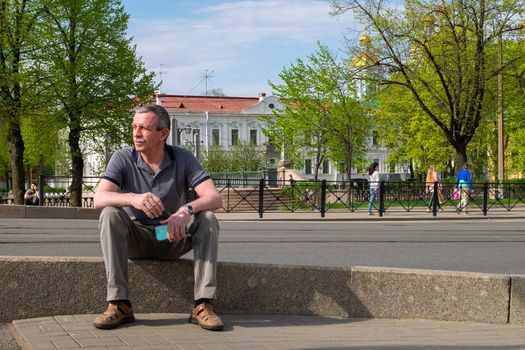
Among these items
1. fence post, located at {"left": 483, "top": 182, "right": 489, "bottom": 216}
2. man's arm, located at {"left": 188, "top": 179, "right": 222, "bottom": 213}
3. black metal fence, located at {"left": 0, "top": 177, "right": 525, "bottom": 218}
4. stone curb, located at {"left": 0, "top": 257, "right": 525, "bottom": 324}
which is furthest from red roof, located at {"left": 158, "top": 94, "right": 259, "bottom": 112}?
man's arm, located at {"left": 188, "top": 179, "right": 222, "bottom": 213}

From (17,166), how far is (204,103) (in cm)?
7089

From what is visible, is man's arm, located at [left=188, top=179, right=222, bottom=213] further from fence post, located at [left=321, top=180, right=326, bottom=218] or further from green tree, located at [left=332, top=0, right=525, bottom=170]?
green tree, located at [left=332, top=0, right=525, bottom=170]

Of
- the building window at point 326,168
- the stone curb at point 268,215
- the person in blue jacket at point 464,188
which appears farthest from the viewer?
the building window at point 326,168

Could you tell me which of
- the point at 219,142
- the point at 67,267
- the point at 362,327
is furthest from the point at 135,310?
the point at 219,142

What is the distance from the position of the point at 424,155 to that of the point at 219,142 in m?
47.0

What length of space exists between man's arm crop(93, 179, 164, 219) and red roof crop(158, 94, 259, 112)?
92.2 metres

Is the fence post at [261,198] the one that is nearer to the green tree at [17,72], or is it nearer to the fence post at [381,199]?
the fence post at [381,199]

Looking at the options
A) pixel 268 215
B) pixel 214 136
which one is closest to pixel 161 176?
pixel 268 215

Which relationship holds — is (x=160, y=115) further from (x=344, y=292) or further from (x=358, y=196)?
(x=358, y=196)

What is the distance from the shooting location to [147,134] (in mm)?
5223

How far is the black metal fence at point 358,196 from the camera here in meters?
27.2

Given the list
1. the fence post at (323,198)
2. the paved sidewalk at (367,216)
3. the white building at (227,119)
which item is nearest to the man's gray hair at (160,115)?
the paved sidewalk at (367,216)

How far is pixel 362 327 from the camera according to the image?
5.26 m

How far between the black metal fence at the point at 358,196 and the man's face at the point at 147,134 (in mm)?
21166
